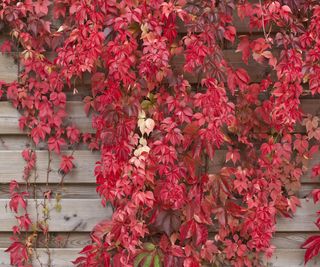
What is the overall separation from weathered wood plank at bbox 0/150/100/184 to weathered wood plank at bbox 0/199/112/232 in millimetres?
106

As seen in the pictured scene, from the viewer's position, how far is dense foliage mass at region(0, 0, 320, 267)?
2242 mm

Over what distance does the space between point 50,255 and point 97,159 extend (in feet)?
1.71

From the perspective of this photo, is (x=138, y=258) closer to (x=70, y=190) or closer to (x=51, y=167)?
(x=70, y=190)

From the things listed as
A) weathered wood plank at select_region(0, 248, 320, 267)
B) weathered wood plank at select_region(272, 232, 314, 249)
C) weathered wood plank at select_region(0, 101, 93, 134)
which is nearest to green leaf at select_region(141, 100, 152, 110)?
weathered wood plank at select_region(0, 101, 93, 134)

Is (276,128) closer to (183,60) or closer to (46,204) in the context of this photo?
(183,60)

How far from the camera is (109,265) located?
2354mm

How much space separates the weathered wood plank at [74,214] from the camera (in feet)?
8.29

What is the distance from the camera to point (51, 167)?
2.53 metres

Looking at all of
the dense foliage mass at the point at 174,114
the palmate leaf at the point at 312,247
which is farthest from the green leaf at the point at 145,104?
the palmate leaf at the point at 312,247

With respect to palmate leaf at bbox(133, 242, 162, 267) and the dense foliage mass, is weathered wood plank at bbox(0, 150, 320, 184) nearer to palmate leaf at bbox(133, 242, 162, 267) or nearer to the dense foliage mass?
the dense foliage mass

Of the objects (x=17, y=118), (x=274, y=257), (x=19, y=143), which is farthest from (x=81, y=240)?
(x=274, y=257)

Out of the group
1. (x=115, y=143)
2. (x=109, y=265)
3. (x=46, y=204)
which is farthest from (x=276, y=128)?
(x=46, y=204)

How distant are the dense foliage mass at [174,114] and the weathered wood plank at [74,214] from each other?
0.07 metres

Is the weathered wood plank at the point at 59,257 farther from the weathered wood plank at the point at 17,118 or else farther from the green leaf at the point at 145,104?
the green leaf at the point at 145,104
